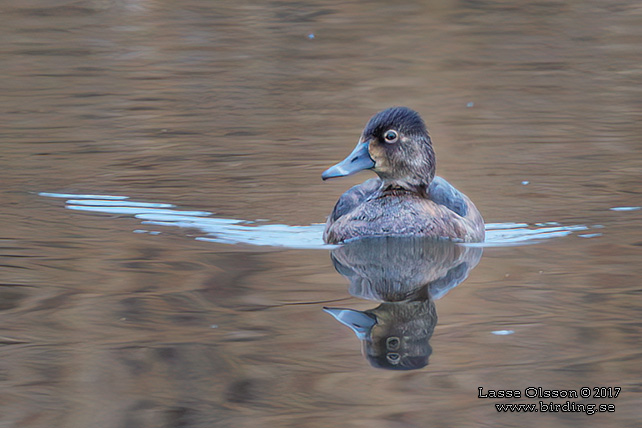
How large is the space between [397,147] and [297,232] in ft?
3.24

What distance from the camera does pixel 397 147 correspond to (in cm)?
859

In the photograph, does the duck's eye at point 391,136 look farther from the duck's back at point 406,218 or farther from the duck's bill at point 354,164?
the duck's back at point 406,218

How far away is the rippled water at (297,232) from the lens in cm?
513

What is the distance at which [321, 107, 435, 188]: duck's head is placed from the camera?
8586 mm

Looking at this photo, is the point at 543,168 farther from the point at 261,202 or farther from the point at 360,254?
the point at 360,254

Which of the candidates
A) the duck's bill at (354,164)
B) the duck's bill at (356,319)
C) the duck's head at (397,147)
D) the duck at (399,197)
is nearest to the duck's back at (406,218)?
the duck at (399,197)

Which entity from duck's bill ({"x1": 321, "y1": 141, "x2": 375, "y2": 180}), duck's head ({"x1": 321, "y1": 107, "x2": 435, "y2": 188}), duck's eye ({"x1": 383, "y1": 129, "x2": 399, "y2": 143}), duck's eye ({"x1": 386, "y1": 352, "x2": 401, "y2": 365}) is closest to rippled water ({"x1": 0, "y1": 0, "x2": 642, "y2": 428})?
duck's eye ({"x1": 386, "y1": 352, "x2": 401, "y2": 365})

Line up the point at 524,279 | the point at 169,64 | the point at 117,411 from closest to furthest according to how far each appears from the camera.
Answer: the point at 117,411 < the point at 524,279 < the point at 169,64

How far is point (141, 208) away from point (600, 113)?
621cm

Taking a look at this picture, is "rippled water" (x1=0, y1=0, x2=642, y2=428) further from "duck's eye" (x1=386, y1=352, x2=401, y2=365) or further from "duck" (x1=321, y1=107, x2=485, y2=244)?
"duck" (x1=321, y1=107, x2=485, y2=244)

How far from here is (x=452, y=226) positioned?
835 centimetres

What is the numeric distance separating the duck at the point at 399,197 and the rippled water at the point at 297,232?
229 millimetres

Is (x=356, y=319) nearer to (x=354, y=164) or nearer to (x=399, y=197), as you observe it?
(x=354, y=164)

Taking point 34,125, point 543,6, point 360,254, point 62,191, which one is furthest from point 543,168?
point 543,6
